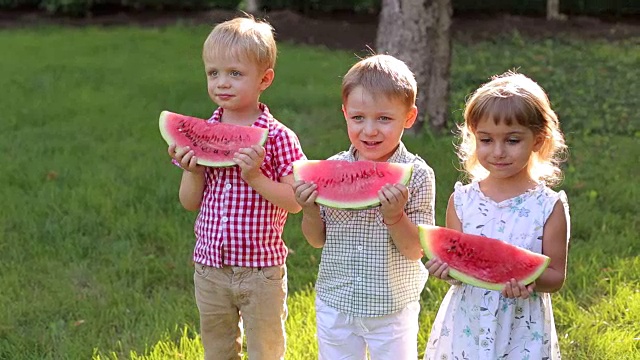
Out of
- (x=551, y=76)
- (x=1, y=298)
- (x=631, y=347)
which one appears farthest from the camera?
(x=551, y=76)

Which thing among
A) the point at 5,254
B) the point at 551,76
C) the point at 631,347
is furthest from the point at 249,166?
the point at 551,76

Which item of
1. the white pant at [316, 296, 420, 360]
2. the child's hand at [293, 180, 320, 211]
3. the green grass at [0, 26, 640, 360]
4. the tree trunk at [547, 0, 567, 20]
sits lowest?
the tree trunk at [547, 0, 567, 20]

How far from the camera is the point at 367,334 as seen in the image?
10.4ft

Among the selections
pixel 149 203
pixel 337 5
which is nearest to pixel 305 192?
pixel 149 203

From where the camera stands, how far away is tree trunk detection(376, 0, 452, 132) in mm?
8195

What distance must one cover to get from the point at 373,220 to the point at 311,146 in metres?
4.79

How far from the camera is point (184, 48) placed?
572 inches

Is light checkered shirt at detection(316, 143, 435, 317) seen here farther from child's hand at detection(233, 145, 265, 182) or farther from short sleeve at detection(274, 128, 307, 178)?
child's hand at detection(233, 145, 265, 182)

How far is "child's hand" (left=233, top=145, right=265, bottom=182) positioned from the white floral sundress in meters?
0.80

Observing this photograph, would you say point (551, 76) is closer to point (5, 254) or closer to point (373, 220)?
point (5, 254)

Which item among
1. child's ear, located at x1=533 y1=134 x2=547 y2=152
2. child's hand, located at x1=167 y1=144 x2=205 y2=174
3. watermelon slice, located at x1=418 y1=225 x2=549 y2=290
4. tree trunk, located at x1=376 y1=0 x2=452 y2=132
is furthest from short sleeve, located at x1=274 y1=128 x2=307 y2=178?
tree trunk, located at x1=376 y1=0 x2=452 y2=132

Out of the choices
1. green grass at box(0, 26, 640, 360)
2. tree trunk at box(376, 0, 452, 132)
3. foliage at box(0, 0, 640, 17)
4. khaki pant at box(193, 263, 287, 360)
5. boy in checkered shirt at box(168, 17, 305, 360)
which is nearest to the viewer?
boy in checkered shirt at box(168, 17, 305, 360)

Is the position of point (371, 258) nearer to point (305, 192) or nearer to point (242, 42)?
point (305, 192)

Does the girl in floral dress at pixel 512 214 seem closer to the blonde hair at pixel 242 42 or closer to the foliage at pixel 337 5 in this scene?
the blonde hair at pixel 242 42
